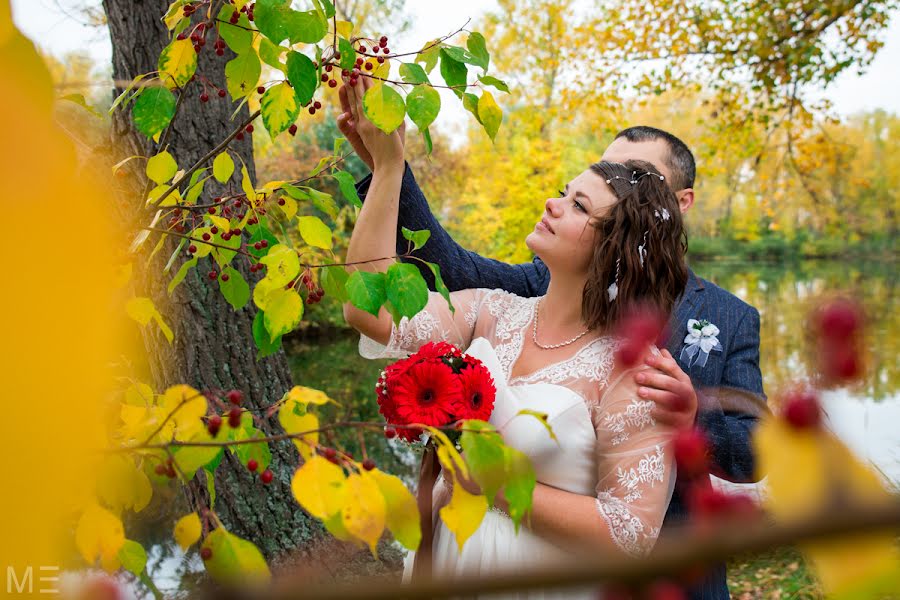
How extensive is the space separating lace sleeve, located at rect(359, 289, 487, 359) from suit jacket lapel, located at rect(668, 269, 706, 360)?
0.60 metres

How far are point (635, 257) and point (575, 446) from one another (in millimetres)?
519

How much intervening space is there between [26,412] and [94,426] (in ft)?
0.07

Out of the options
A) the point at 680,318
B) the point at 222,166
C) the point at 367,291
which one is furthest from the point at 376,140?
the point at 680,318

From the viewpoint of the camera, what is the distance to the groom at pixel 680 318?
1.42 meters

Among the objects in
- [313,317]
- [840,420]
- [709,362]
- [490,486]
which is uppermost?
[840,420]

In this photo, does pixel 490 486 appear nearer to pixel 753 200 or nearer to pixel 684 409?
pixel 684 409

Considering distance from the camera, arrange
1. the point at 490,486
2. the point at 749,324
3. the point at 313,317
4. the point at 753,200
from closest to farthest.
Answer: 1. the point at 490,486
2. the point at 749,324
3. the point at 753,200
4. the point at 313,317

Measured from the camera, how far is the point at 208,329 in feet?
8.71

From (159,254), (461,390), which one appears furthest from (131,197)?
(461,390)

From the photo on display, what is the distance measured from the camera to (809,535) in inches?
5.7

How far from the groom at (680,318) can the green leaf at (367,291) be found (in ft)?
1.78

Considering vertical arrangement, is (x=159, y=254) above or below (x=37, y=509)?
below

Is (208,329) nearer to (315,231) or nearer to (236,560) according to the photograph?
(315,231)

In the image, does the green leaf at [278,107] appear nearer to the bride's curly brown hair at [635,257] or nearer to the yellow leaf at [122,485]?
the yellow leaf at [122,485]
